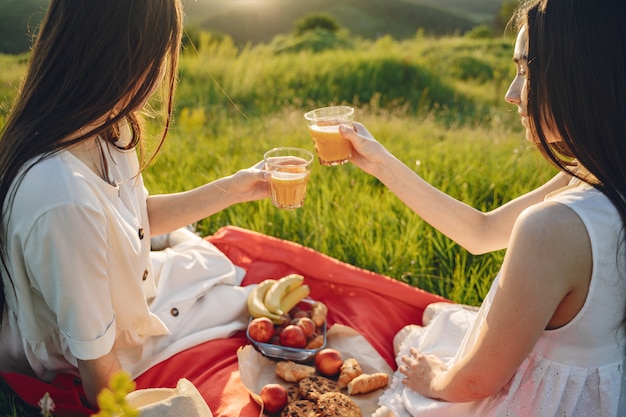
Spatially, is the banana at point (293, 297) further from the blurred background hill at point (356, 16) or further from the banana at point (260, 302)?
the blurred background hill at point (356, 16)

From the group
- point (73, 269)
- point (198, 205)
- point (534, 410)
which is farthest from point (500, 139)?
point (73, 269)

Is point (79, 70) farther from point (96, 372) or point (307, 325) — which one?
point (307, 325)

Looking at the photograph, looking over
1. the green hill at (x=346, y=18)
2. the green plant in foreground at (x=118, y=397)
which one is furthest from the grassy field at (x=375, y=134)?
the green hill at (x=346, y=18)

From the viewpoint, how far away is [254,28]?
20.7m

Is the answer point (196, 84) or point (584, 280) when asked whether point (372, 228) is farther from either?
point (196, 84)

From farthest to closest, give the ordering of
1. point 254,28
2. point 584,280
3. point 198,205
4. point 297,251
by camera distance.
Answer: point 254,28
point 297,251
point 198,205
point 584,280

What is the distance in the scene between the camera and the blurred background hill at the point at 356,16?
1962cm

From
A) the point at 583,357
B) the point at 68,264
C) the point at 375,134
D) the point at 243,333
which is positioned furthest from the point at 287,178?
the point at 375,134

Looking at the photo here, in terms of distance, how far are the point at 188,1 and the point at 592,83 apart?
158 cm

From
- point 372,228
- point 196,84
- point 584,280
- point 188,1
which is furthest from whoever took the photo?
point 196,84

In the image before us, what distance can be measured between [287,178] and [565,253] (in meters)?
1.31

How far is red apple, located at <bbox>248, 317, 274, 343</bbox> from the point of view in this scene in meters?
2.80

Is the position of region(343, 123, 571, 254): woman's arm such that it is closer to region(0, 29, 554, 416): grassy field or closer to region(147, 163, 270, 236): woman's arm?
region(147, 163, 270, 236): woman's arm

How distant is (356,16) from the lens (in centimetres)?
2508
